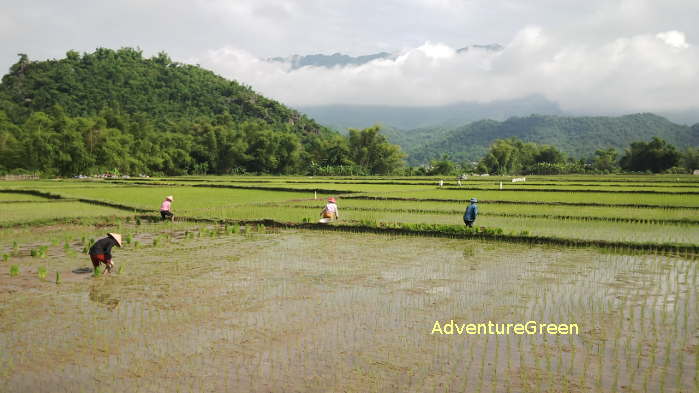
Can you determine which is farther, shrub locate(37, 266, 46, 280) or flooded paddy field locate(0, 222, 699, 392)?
shrub locate(37, 266, 46, 280)

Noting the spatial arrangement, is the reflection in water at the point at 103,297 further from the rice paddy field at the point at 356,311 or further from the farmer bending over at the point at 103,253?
the farmer bending over at the point at 103,253

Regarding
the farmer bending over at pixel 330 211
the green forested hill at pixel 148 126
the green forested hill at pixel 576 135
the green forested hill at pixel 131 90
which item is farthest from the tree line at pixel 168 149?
the green forested hill at pixel 576 135

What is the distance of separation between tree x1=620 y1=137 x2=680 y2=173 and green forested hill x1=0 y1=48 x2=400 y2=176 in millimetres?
37847

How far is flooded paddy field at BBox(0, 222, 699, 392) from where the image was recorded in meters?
5.01

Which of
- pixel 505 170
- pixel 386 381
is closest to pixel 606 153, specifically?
pixel 505 170

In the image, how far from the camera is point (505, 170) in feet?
290

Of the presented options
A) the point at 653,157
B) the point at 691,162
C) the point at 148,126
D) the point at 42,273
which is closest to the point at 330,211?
the point at 42,273

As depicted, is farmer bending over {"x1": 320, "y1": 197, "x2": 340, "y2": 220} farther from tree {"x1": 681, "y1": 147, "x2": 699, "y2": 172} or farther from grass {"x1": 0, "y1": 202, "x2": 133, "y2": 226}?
tree {"x1": 681, "y1": 147, "x2": 699, "y2": 172}

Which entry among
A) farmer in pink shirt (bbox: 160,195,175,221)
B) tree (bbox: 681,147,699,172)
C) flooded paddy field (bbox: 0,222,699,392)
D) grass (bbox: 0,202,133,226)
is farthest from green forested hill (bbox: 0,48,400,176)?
flooded paddy field (bbox: 0,222,699,392)

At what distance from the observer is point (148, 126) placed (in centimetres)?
7100

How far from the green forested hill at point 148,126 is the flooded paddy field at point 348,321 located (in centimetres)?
4920

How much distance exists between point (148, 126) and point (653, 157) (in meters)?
74.8

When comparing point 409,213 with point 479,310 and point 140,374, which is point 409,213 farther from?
point 140,374

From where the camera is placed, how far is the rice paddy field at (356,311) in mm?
5062
